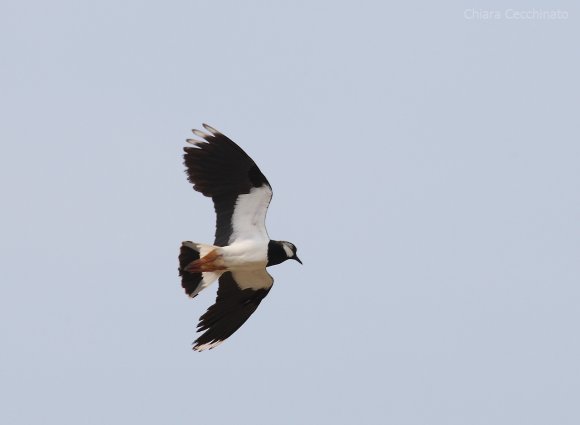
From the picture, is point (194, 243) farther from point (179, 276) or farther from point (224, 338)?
point (224, 338)

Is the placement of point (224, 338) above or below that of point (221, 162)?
below

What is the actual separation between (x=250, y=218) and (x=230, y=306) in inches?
55.9

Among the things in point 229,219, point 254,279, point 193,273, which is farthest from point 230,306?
point 229,219

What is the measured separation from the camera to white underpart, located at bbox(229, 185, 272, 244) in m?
17.5

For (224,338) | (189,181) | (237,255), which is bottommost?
(224,338)

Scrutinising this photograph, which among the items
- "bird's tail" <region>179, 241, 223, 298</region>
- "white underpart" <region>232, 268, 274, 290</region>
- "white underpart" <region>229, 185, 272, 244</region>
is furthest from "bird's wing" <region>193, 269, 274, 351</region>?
"white underpart" <region>229, 185, 272, 244</region>

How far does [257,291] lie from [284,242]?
0.91m

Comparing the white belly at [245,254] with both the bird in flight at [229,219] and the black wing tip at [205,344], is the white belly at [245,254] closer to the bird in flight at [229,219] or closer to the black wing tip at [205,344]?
the bird in flight at [229,219]

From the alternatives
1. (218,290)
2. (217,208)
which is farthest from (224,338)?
(217,208)

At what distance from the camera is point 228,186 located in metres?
17.6

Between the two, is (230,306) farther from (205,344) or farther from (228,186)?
(228,186)

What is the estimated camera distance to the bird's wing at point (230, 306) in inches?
709

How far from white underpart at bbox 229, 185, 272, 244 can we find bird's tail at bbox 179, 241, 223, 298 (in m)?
0.55

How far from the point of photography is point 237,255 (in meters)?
17.4
